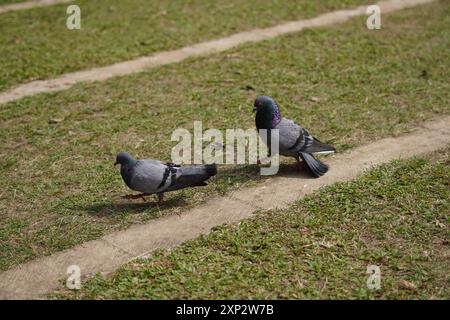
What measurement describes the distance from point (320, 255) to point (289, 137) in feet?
4.95

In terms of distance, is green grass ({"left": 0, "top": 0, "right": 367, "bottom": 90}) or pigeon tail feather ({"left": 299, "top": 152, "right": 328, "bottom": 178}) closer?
pigeon tail feather ({"left": 299, "top": 152, "right": 328, "bottom": 178})

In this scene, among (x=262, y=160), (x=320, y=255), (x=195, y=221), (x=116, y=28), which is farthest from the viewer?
(x=116, y=28)

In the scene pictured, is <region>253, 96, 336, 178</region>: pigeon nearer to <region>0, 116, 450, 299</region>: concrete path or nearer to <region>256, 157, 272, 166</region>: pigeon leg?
<region>0, 116, 450, 299</region>: concrete path

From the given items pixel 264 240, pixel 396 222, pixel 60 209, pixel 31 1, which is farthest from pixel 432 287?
pixel 31 1

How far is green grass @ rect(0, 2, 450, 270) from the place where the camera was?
18.3 ft

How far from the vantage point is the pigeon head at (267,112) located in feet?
19.7

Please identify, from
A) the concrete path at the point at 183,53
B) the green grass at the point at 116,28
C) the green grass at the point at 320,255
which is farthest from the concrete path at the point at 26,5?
the green grass at the point at 320,255

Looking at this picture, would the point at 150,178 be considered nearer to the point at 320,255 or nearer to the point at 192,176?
the point at 192,176

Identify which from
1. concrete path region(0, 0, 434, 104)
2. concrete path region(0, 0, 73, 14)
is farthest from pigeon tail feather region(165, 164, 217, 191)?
concrete path region(0, 0, 73, 14)

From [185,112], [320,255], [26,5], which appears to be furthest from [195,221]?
[26,5]

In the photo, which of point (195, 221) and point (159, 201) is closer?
point (195, 221)

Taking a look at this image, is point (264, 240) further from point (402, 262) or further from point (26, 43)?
point (26, 43)

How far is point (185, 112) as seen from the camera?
770cm

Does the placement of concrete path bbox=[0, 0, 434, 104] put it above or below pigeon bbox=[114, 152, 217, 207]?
above
